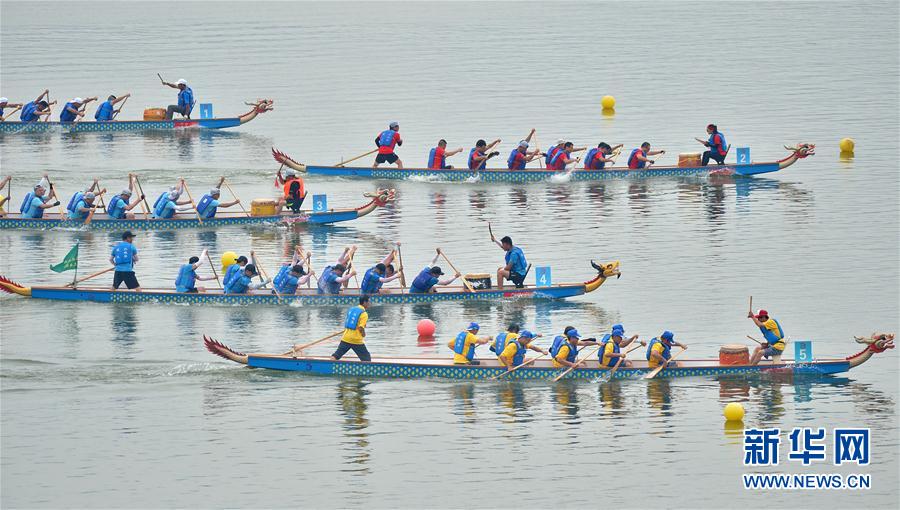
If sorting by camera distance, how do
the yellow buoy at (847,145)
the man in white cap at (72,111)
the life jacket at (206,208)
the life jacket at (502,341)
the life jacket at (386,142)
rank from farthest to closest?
the man in white cap at (72,111) → the yellow buoy at (847,145) → the life jacket at (386,142) → the life jacket at (206,208) → the life jacket at (502,341)

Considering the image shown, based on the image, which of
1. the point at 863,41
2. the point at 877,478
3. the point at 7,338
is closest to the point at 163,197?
the point at 7,338

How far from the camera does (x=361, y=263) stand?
5231cm

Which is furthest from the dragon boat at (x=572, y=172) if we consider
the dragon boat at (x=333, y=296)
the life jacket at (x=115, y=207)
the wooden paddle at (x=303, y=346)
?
the wooden paddle at (x=303, y=346)

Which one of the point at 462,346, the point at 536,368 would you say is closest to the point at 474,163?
the point at 462,346

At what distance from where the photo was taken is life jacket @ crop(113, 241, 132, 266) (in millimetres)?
47500

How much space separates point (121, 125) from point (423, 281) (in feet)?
110

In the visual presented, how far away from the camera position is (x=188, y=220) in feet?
186

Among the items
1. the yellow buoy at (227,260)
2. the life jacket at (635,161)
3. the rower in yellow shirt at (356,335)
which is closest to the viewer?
the rower in yellow shirt at (356,335)

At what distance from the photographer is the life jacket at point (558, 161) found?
210ft

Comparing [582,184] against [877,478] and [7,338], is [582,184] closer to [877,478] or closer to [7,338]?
[7,338]

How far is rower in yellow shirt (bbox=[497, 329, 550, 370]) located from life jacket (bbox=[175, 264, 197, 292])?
10853 millimetres

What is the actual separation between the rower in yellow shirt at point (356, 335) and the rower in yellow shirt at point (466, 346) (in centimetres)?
204

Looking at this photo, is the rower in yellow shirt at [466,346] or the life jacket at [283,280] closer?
the rower in yellow shirt at [466,346]

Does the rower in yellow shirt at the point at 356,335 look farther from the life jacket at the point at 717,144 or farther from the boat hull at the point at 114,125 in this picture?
the boat hull at the point at 114,125
